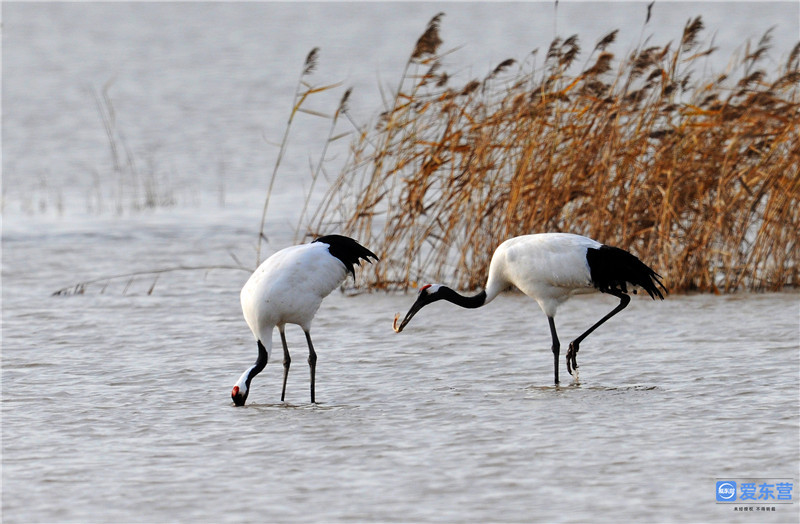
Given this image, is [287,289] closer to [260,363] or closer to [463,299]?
[260,363]

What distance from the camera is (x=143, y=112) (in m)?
25.6

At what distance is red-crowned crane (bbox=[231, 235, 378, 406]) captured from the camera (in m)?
7.56

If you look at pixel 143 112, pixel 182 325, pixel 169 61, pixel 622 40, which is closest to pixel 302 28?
pixel 169 61

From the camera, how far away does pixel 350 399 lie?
7.65m

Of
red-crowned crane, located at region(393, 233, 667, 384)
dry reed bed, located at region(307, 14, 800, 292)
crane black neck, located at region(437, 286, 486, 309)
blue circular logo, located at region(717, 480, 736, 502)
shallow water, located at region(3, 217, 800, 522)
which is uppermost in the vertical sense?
dry reed bed, located at region(307, 14, 800, 292)

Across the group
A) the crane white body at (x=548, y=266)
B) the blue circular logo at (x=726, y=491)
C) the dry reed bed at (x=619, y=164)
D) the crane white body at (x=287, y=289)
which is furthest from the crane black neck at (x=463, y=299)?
the blue circular logo at (x=726, y=491)

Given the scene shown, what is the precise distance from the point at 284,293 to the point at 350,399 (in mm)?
736

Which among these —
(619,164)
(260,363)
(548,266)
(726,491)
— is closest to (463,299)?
(548,266)

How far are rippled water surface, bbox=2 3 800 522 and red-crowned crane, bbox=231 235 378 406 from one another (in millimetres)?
234

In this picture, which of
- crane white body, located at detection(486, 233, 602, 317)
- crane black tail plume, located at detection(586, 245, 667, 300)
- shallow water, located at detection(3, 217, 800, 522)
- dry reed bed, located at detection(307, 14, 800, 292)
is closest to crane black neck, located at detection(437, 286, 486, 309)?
crane white body, located at detection(486, 233, 602, 317)

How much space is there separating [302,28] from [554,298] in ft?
113

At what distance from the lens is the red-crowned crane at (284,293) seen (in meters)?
7.56

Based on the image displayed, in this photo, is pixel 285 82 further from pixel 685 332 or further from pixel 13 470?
pixel 13 470

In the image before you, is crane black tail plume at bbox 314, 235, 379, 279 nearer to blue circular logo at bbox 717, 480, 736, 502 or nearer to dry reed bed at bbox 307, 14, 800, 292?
dry reed bed at bbox 307, 14, 800, 292
